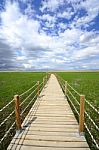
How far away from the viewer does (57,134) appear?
5656 millimetres

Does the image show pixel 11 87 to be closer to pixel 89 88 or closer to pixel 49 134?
pixel 89 88

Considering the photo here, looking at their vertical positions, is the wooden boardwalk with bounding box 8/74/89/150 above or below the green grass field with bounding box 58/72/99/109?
above

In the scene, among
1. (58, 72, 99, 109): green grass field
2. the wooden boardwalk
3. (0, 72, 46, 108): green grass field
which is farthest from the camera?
(0, 72, 46, 108): green grass field

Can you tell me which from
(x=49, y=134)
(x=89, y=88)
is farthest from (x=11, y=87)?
(x=49, y=134)

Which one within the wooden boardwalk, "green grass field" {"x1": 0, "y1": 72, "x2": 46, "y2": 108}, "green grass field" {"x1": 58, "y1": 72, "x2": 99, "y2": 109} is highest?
the wooden boardwalk

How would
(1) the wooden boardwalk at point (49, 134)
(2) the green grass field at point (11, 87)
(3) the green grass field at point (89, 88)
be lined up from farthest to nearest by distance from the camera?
(2) the green grass field at point (11, 87)
(3) the green grass field at point (89, 88)
(1) the wooden boardwalk at point (49, 134)

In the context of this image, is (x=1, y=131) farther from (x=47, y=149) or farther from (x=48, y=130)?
(x=47, y=149)

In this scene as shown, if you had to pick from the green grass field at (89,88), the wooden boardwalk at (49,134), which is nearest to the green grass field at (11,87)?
the wooden boardwalk at (49,134)

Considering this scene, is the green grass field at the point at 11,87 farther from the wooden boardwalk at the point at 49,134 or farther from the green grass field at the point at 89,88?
the green grass field at the point at 89,88

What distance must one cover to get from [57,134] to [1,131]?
3.24 m

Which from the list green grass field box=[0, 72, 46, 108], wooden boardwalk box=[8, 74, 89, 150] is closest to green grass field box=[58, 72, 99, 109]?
wooden boardwalk box=[8, 74, 89, 150]

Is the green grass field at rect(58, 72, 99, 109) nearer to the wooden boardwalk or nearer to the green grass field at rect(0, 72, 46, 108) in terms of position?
the wooden boardwalk

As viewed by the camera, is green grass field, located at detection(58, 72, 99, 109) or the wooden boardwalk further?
green grass field, located at detection(58, 72, 99, 109)

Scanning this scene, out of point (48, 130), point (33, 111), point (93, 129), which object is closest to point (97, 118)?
point (93, 129)
